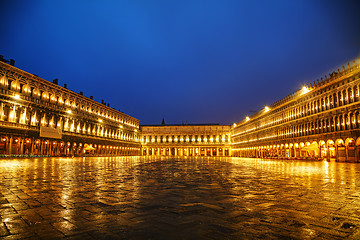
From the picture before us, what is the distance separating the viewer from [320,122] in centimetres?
3559

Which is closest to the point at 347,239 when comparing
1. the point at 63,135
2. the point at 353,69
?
the point at 353,69

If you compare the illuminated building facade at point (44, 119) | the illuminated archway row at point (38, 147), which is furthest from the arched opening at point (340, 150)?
the illuminated building facade at point (44, 119)

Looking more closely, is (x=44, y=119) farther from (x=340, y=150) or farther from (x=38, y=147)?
(x=340, y=150)

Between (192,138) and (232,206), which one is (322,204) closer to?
(232,206)

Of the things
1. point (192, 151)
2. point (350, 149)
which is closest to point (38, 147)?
point (350, 149)

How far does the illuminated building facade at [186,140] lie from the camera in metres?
89.8

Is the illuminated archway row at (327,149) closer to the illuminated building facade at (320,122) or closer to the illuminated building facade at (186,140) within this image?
the illuminated building facade at (320,122)

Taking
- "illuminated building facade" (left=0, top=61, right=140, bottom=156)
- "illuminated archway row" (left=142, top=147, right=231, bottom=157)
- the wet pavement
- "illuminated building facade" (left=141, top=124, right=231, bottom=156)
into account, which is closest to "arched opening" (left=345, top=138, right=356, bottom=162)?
the wet pavement

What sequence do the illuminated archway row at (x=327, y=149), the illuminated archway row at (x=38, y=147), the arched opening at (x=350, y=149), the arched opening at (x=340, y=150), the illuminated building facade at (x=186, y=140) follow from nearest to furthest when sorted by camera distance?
1. the arched opening at (x=350, y=149)
2. the illuminated archway row at (x=327, y=149)
3. the arched opening at (x=340, y=150)
4. the illuminated archway row at (x=38, y=147)
5. the illuminated building facade at (x=186, y=140)

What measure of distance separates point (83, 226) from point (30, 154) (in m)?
39.0

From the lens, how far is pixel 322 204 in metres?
4.96

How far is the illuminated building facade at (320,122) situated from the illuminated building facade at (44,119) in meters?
38.6

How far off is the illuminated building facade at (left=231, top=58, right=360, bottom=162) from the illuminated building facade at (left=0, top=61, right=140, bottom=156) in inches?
1518

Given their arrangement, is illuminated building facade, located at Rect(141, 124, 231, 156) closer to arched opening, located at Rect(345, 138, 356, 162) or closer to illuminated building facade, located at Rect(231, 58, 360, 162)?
illuminated building facade, located at Rect(231, 58, 360, 162)
